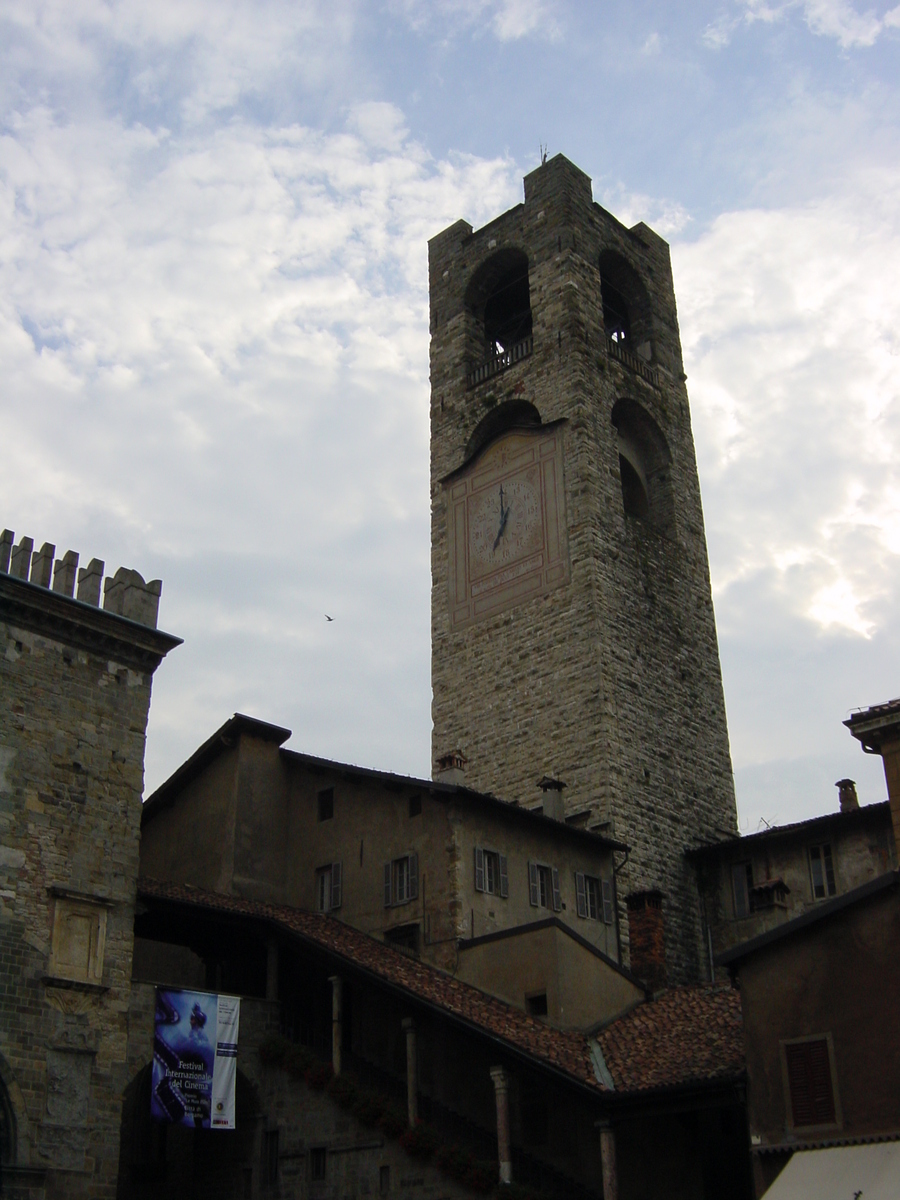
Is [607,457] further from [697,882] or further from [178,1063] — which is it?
[178,1063]

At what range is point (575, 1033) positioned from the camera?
21344 millimetres

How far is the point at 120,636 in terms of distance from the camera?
21766 millimetres

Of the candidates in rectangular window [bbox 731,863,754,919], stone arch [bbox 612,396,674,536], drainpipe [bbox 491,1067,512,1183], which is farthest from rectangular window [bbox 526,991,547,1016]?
stone arch [bbox 612,396,674,536]

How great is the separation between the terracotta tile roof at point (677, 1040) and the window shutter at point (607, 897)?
3.25 m

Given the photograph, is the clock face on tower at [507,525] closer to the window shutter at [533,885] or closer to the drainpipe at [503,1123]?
the window shutter at [533,885]

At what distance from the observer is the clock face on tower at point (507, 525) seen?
1267 inches

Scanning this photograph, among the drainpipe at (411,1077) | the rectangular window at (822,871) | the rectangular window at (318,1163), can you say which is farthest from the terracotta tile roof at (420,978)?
the rectangular window at (822,871)

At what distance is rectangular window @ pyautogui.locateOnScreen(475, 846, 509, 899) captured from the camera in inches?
955

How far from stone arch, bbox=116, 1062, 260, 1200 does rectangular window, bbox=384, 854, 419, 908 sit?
4.36 metres

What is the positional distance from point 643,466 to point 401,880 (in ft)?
50.8

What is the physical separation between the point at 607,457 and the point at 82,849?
56.5ft

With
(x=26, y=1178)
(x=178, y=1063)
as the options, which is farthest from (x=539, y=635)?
(x=26, y=1178)

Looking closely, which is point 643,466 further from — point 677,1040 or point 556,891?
point 677,1040

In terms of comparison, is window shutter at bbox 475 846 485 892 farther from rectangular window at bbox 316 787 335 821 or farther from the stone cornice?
the stone cornice
